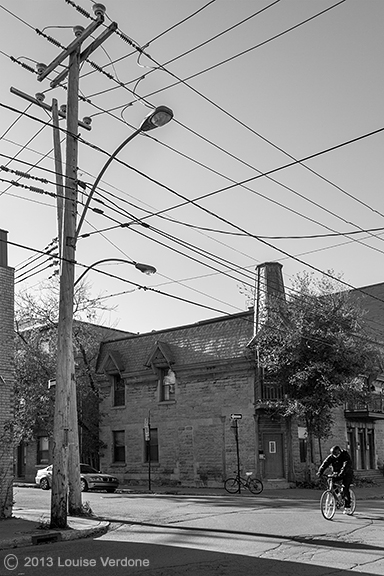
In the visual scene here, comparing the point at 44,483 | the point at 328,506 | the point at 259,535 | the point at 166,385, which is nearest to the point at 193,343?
the point at 166,385

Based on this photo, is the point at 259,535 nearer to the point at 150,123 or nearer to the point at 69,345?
the point at 69,345

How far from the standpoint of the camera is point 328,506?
16094 mm

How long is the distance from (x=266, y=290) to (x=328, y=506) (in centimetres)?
1800

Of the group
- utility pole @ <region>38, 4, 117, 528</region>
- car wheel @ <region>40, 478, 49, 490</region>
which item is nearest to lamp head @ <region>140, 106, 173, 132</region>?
utility pole @ <region>38, 4, 117, 528</region>

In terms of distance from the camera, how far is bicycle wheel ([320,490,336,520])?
16.0 m

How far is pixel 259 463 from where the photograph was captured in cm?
3080

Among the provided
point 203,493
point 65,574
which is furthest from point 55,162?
point 203,493

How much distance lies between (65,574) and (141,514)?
8965 mm

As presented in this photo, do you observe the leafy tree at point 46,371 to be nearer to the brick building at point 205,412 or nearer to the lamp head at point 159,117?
the brick building at point 205,412

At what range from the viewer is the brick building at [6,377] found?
57.2ft

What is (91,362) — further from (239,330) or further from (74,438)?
(74,438)

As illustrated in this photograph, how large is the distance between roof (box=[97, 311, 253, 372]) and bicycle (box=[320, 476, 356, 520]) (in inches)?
586

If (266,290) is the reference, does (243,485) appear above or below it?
below

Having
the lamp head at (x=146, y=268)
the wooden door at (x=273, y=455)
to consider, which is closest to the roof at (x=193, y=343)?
the wooden door at (x=273, y=455)
